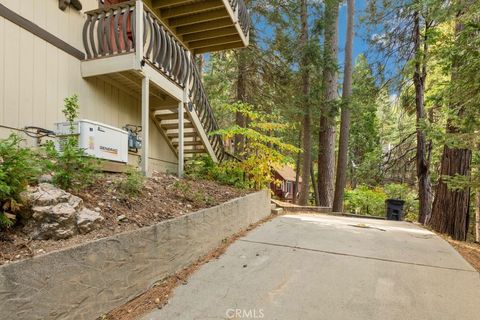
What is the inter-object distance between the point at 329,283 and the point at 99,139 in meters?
3.73

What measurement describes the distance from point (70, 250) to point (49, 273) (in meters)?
0.20

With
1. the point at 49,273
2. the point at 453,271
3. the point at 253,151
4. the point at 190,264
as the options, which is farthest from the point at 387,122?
the point at 49,273

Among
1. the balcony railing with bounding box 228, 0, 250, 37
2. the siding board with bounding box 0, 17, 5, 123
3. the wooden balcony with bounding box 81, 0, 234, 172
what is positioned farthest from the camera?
the balcony railing with bounding box 228, 0, 250, 37

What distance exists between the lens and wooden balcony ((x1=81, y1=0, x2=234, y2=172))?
481 centimetres

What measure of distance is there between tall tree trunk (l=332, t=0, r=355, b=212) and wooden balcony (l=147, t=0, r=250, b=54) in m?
4.62

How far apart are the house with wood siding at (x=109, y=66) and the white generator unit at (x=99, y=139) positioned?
0.31 meters

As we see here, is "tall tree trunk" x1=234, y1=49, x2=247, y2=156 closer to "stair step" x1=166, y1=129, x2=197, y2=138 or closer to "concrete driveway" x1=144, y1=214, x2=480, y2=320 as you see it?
"stair step" x1=166, y1=129, x2=197, y2=138

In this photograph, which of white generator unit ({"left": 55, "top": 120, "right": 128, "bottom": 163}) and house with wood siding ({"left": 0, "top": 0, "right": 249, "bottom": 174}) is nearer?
house with wood siding ({"left": 0, "top": 0, "right": 249, "bottom": 174})

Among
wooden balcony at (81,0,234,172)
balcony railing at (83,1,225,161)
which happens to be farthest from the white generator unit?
balcony railing at (83,1,225,161)

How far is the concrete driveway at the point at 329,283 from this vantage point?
104 inches

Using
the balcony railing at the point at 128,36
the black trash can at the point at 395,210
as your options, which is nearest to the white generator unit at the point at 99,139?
the balcony railing at the point at 128,36

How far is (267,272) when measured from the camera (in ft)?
11.4

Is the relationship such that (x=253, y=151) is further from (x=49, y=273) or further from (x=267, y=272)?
(x=49, y=273)

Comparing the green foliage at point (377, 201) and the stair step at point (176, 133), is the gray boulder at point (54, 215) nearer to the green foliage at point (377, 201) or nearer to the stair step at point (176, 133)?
the stair step at point (176, 133)
